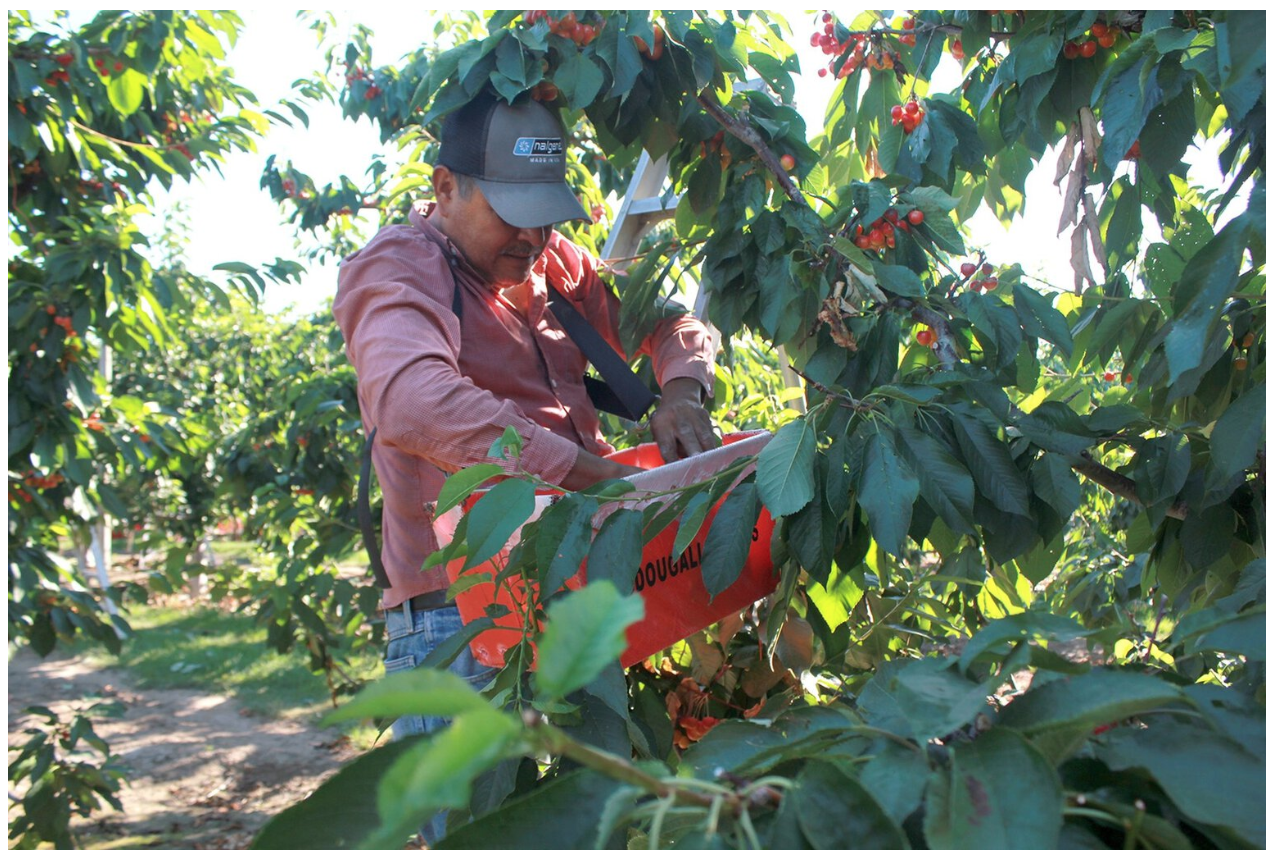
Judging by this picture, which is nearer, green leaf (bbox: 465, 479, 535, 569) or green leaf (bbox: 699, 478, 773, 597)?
green leaf (bbox: 465, 479, 535, 569)

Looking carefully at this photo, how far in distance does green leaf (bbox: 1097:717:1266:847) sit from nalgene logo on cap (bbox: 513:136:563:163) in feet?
5.45

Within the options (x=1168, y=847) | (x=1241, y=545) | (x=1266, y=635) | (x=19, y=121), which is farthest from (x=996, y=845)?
(x=19, y=121)

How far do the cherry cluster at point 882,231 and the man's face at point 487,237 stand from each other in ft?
2.15

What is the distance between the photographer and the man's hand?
200cm

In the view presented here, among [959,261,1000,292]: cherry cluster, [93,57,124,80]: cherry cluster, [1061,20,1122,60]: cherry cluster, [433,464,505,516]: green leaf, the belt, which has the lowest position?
the belt

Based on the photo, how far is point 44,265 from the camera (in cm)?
377

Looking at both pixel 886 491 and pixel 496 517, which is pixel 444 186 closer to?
pixel 496 517

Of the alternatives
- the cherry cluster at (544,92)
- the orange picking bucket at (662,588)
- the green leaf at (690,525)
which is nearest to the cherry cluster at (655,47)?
the cherry cluster at (544,92)

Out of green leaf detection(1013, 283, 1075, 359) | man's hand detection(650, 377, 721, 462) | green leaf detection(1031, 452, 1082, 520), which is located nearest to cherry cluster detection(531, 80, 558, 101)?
man's hand detection(650, 377, 721, 462)

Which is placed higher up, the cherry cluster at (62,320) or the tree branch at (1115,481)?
the cherry cluster at (62,320)

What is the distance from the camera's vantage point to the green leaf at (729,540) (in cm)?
132

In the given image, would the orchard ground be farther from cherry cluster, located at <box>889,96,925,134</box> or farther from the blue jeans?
cherry cluster, located at <box>889,96,925,134</box>

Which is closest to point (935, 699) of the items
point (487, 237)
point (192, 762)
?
point (487, 237)

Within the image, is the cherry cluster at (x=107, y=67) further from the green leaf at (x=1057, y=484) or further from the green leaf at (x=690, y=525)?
the green leaf at (x=1057, y=484)
